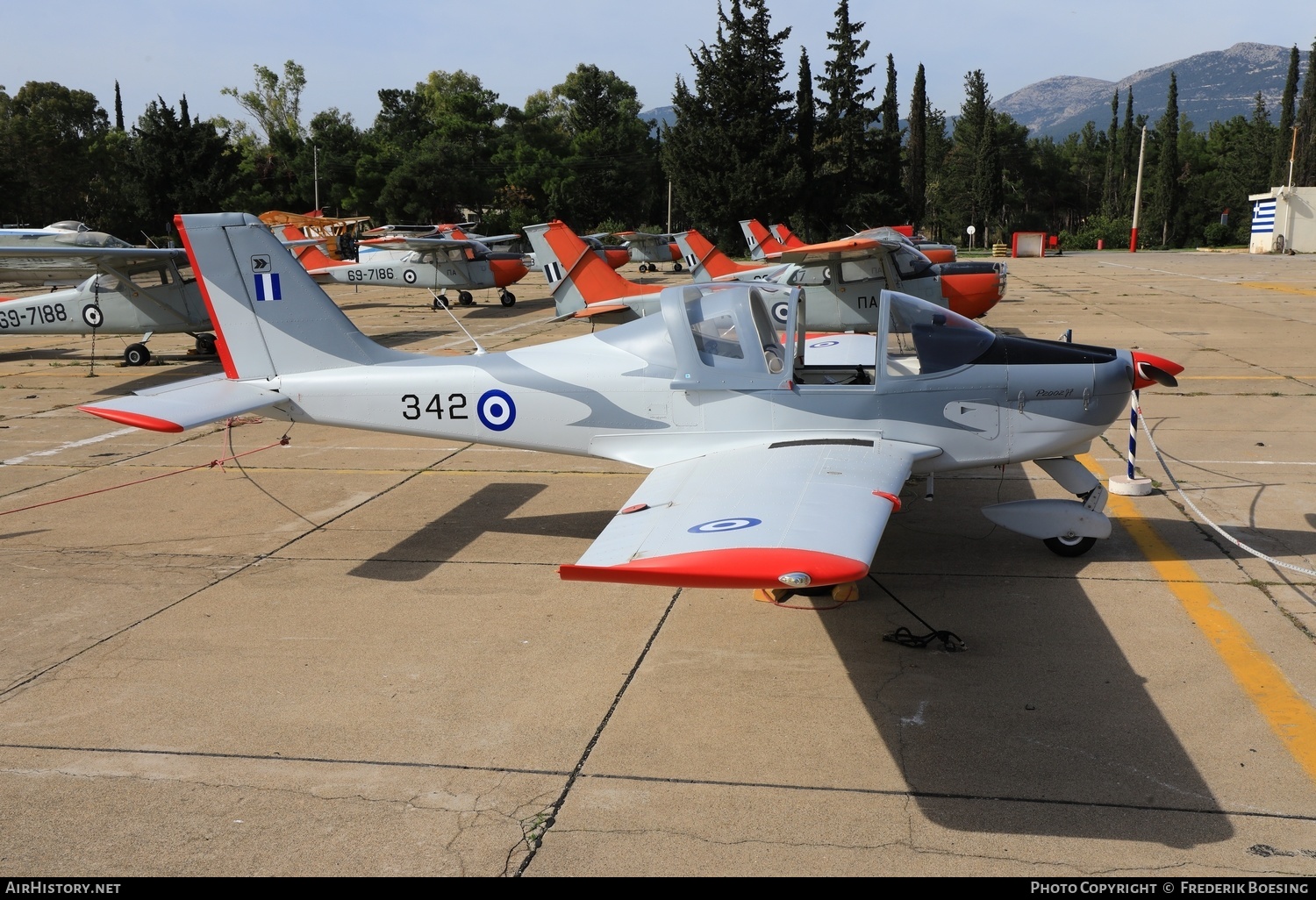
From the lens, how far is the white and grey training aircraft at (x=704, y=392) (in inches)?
271

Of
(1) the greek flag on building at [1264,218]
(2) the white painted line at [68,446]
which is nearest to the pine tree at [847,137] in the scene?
(1) the greek flag on building at [1264,218]

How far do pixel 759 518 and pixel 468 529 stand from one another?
12.1 feet

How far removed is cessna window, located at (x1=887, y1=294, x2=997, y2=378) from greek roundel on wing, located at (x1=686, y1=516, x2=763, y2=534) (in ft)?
7.67

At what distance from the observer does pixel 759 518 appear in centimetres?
525

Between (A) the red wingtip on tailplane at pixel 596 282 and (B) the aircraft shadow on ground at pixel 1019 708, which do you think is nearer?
(B) the aircraft shadow on ground at pixel 1019 708

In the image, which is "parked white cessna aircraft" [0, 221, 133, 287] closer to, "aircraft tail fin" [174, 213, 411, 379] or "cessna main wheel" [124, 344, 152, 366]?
"cessna main wheel" [124, 344, 152, 366]

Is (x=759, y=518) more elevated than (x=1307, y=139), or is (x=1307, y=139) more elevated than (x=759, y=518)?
(x=1307, y=139)

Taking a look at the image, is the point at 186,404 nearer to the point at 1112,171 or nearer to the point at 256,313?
the point at 256,313

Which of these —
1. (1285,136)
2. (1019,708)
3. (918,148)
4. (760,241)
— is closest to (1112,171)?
(1285,136)

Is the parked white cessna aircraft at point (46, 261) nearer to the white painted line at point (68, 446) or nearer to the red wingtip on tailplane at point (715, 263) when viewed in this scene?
the white painted line at point (68, 446)

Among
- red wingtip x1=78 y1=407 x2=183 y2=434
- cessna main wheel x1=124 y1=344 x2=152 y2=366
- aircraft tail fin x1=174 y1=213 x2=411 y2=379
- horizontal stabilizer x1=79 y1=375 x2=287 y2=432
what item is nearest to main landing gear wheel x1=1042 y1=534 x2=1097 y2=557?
aircraft tail fin x1=174 y1=213 x2=411 y2=379

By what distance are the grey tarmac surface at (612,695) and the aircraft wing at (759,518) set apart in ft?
2.74
